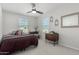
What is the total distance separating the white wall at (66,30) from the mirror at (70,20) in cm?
16

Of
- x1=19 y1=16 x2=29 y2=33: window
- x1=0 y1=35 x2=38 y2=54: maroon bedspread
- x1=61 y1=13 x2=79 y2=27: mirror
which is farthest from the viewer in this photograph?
x1=61 y1=13 x2=79 y2=27: mirror

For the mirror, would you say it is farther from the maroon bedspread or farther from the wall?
the maroon bedspread

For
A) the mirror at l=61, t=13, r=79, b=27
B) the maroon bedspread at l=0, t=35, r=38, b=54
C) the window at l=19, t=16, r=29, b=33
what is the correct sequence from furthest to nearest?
the mirror at l=61, t=13, r=79, b=27 < the window at l=19, t=16, r=29, b=33 < the maroon bedspread at l=0, t=35, r=38, b=54

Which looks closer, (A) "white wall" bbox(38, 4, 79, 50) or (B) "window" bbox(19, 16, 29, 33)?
(B) "window" bbox(19, 16, 29, 33)

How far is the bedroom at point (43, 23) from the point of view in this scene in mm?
2105

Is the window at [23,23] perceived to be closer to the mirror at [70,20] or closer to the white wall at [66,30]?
the white wall at [66,30]

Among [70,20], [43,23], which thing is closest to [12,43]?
[43,23]

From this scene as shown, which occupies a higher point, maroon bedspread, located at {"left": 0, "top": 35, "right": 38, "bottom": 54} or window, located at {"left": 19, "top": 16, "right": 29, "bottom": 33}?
window, located at {"left": 19, "top": 16, "right": 29, "bottom": 33}

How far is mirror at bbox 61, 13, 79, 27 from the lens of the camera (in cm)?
275

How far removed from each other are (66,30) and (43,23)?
107 centimetres

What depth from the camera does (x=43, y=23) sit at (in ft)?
10.5

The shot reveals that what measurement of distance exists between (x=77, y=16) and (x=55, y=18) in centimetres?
106

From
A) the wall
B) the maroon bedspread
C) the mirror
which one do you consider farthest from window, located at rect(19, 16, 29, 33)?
the mirror
